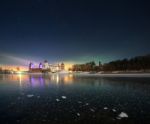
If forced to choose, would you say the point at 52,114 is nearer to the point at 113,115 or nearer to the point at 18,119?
the point at 18,119

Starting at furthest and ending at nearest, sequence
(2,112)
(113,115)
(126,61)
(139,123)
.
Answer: (126,61), (2,112), (113,115), (139,123)

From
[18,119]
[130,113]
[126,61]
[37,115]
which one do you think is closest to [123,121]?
[130,113]

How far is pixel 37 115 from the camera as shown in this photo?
13.0 metres

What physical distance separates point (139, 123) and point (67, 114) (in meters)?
5.48

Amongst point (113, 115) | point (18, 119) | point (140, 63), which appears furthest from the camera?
point (140, 63)

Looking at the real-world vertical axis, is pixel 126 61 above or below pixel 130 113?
above

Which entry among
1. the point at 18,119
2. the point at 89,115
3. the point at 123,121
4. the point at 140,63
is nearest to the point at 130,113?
the point at 123,121

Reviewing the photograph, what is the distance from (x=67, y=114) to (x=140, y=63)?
126344 mm

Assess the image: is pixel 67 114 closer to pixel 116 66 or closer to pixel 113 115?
pixel 113 115

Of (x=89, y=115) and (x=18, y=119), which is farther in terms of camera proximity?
(x=89, y=115)

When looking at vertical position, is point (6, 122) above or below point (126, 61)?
below

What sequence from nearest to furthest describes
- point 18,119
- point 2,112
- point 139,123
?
1. point 139,123
2. point 18,119
3. point 2,112

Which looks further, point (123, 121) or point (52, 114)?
point (52, 114)

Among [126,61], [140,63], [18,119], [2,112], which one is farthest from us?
[126,61]
